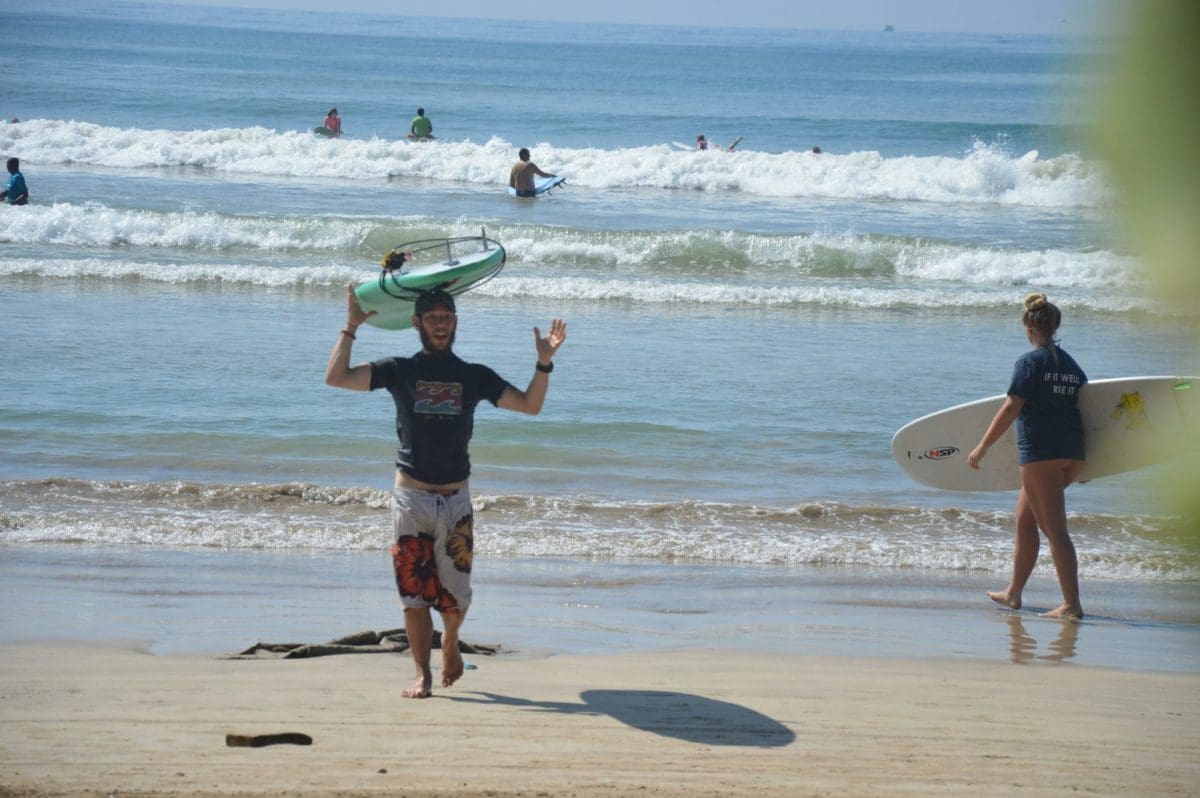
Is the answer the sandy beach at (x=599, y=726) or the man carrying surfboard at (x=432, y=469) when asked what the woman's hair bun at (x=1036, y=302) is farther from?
the man carrying surfboard at (x=432, y=469)

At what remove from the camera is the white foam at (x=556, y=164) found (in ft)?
101

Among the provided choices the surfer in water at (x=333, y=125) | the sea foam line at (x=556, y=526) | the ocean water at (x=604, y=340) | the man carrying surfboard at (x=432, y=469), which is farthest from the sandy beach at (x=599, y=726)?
the surfer in water at (x=333, y=125)

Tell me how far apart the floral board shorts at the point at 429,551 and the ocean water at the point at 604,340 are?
207 cm

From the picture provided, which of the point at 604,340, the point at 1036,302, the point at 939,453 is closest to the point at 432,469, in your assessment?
the point at 1036,302

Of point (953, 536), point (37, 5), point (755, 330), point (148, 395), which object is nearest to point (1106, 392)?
point (953, 536)

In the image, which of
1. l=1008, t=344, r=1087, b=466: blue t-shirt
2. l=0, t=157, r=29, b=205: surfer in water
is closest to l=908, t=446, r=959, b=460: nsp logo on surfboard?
l=1008, t=344, r=1087, b=466: blue t-shirt

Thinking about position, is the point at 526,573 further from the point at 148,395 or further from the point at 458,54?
the point at 458,54

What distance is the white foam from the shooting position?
30.9 metres

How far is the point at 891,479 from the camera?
388 inches

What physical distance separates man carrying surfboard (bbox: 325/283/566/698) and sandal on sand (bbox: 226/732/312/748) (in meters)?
0.66

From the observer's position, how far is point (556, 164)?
110 ft

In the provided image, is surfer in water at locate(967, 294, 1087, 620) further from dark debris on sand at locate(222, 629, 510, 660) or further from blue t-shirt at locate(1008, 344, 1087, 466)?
dark debris on sand at locate(222, 629, 510, 660)

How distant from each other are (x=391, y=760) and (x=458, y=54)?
10050 centimetres

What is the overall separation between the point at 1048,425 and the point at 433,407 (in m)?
3.23
